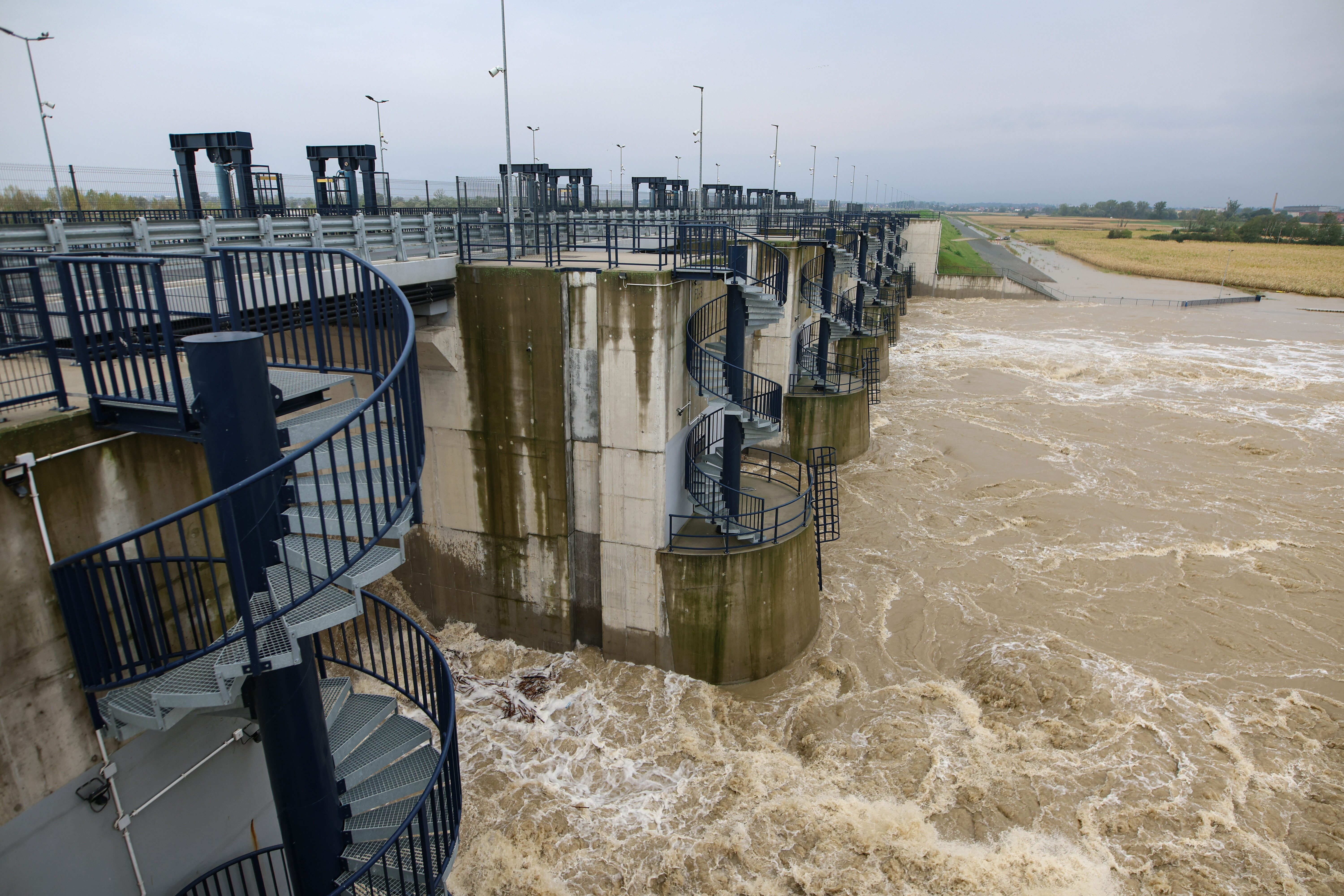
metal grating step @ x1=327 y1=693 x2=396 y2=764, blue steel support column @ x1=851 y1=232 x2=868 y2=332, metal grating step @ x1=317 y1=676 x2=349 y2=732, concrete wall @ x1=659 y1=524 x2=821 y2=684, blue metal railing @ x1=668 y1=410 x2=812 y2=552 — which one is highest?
blue steel support column @ x1=851 y1=232 x2=868 y2=332

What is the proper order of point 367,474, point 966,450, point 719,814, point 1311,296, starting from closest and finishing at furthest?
point 367,474 < point 719,814 < point 966,450 < point 1311,296

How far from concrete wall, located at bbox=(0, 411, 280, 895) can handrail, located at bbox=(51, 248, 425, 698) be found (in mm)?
186

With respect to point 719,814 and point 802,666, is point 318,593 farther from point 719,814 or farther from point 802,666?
point 802,666

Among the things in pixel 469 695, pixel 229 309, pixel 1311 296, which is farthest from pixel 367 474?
pixel 1311 296

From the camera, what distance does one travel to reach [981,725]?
37.9 feet

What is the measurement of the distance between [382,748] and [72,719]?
197 cm

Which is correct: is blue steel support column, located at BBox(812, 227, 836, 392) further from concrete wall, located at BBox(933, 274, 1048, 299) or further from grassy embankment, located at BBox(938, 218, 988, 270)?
concrete wall, located at BBox(933, 274, 1048, 299)

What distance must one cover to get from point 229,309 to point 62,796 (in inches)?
132

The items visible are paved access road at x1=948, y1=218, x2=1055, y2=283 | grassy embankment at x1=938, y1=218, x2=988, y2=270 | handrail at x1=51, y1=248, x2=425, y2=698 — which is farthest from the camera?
paved access road at x1=948, y1=218, x2=1055, y2=283

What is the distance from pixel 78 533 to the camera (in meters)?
4.81

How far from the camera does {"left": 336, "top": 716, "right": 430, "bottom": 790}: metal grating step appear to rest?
552 centimetres

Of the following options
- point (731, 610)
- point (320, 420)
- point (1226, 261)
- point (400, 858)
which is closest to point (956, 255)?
point (1226, 261)

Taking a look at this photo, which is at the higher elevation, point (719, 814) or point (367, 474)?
point (367, 474)

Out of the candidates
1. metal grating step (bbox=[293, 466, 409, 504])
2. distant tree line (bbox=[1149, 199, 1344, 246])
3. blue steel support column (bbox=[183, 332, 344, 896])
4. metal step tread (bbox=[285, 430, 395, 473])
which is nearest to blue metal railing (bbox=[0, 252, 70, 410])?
blue steel support column (bbox=[183, 332, 344, 896])
